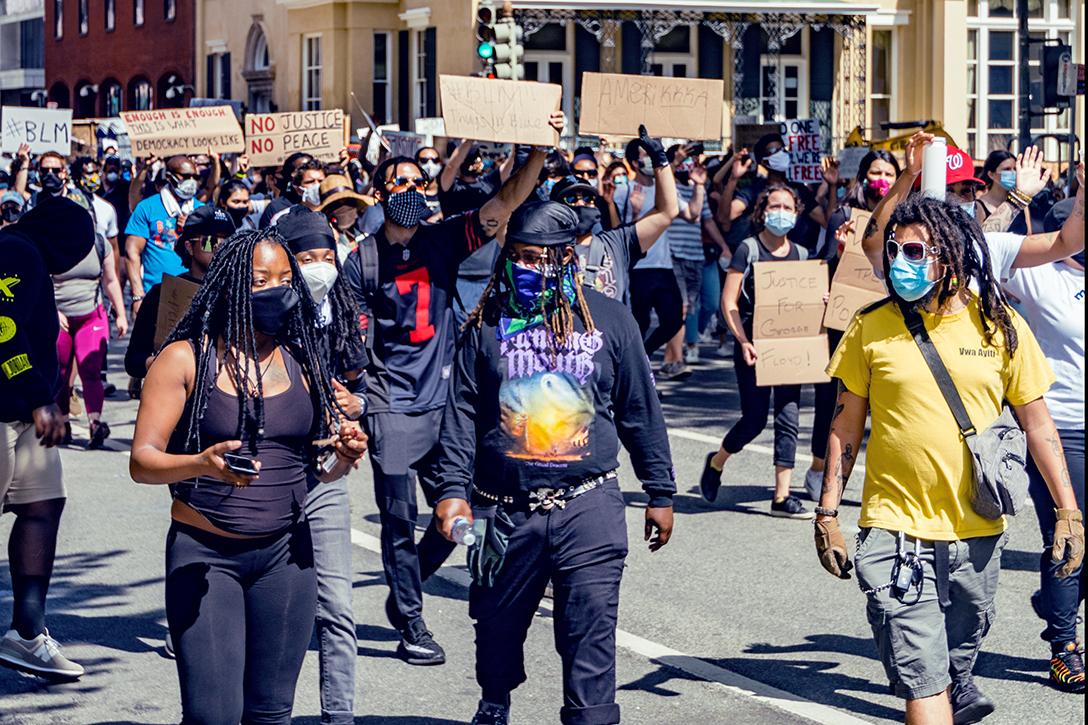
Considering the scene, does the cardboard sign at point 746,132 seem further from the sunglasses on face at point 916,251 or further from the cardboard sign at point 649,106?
the sunglasses on face at point 916,251

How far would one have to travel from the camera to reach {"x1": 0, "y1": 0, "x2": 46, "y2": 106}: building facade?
64000 mm

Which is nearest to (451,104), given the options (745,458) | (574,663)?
(574,663)

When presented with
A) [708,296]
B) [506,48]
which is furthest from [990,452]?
[708,296]

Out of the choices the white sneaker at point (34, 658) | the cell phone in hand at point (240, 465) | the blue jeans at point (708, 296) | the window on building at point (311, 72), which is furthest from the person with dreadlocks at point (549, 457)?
the window on building at point (311, 72)

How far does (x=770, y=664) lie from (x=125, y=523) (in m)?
4.02

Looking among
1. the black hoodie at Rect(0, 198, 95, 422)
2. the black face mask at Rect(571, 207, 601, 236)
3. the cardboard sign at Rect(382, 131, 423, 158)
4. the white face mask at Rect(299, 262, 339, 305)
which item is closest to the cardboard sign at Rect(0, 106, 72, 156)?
the cardboard sign at Rect(382, 131, 423, 158)

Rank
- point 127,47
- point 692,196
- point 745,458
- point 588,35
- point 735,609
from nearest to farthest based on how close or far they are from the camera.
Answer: point 735,609 < point 745,458 < point 692,196 < point 588,35 < point 127,47

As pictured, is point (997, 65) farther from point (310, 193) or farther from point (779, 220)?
point (310, 193)

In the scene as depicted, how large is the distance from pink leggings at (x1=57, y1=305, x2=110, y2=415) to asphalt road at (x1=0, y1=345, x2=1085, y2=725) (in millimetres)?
1847

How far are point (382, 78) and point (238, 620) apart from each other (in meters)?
34.7

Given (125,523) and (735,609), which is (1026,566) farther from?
(125,523)

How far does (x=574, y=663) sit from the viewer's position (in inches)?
172

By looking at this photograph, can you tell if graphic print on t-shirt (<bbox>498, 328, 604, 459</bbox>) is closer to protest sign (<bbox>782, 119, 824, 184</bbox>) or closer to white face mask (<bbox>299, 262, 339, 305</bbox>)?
white face mask (<bbox>299, 262, 339, 305</bbox>)

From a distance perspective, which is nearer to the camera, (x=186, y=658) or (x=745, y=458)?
(x=186, y=658)
